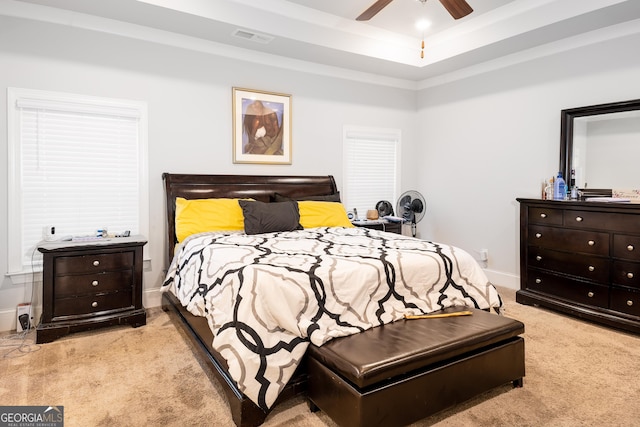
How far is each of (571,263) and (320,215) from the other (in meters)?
2.28

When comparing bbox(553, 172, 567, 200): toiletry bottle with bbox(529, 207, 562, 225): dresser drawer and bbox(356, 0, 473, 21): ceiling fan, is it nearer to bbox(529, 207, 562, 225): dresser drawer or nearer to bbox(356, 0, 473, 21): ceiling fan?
bbox(529, 207, 562, 225): dresser drawer

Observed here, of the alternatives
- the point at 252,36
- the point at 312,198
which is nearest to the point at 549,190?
the point at 312,198

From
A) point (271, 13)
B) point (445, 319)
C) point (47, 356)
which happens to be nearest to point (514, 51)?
point (271, 13)

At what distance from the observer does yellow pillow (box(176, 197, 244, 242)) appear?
3.45 meters

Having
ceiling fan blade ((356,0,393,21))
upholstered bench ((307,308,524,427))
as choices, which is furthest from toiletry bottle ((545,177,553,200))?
ceiling fan blade ((356,0,393,21))

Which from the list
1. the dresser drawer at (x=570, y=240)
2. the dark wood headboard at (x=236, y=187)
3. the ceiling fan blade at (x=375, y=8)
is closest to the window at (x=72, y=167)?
the dark wood headboard at (x=236, y=187)

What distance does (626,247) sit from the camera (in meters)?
3.07

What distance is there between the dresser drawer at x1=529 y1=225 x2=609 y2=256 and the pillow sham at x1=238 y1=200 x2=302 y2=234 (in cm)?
223

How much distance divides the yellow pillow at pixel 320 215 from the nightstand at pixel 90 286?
1475 millimetres

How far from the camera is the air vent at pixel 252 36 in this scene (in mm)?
3629

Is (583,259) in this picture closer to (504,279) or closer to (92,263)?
(504,279)

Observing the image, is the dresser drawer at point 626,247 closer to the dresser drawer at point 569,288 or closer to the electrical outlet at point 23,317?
the dresser drawer at point 569,288

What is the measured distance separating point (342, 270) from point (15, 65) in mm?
3045

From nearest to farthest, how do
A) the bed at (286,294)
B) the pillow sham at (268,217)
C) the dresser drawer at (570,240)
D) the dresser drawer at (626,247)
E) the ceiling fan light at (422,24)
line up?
the bed at (286,294), the dresser drawer at (626,247), the dresser drawer at (570,240), the pillow sham at (268,217), the ceiling fan light at (422,24)
